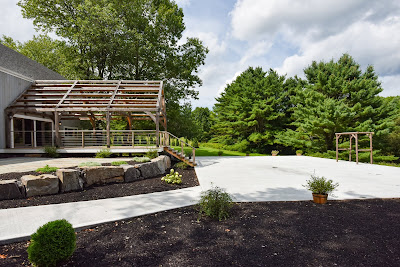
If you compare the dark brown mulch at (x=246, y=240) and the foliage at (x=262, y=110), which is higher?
the foliage at (x=262, y=110)

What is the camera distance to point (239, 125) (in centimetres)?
2802

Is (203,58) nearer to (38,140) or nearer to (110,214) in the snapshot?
(38,140)

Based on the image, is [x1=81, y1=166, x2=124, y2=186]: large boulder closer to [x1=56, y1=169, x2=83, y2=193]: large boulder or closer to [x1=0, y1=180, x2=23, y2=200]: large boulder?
[x1=56, y1=169, x2=83, y2=193]: large boulder

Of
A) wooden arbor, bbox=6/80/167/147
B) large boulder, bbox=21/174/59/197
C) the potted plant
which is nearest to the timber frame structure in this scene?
wooden arbor, bbox=6/80/167/147

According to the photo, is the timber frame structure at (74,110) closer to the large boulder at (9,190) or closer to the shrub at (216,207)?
the large boulder at (9,190)

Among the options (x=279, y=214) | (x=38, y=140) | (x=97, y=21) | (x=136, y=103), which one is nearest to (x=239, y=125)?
(x=136, y=103)

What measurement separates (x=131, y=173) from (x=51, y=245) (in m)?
4.78

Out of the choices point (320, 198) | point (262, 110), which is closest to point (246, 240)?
point (320, 198)

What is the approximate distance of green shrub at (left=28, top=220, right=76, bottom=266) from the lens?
244cm

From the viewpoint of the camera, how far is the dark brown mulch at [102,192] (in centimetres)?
488

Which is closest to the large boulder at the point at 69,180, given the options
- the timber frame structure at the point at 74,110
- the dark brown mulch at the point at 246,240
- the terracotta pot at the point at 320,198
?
the dark brown mulch at the point at 246,240

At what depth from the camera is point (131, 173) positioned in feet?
23.7

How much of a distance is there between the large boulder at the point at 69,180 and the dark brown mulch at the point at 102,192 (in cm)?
21

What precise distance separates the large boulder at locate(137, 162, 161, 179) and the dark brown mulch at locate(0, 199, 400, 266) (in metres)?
3.61
